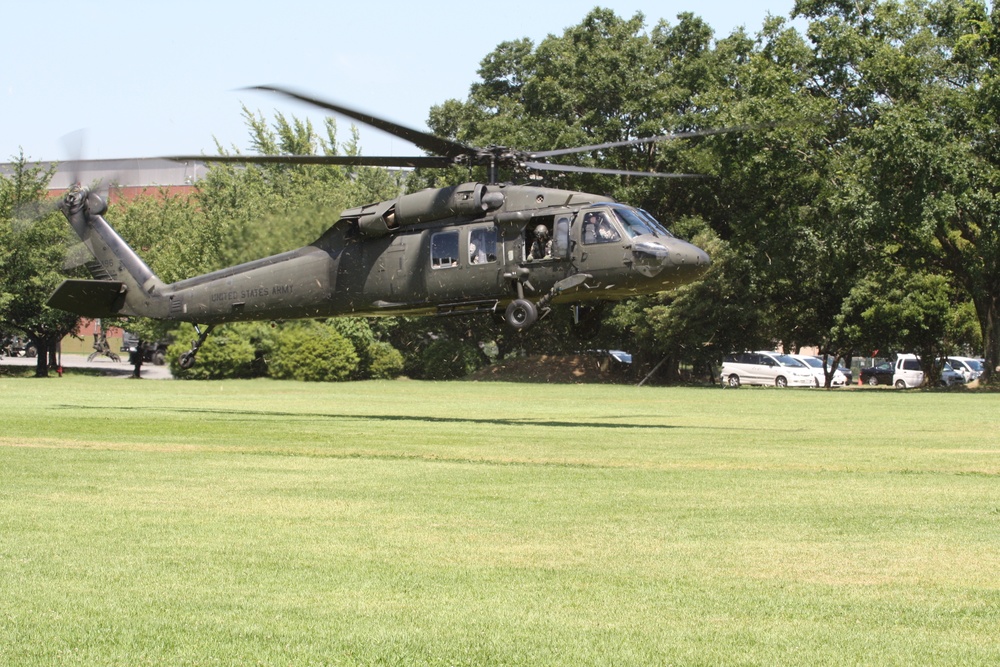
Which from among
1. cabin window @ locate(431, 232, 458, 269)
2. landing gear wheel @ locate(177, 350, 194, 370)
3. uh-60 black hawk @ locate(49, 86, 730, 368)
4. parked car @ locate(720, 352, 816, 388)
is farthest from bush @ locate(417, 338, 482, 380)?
cabin window @ locate(431, 232, 458, 269)

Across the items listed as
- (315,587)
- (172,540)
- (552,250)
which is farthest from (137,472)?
(552,250)

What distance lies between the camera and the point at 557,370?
2415 inches

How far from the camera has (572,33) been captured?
63500mm

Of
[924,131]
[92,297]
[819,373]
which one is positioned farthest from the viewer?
[819,373]

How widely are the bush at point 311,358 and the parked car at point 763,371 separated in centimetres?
1968

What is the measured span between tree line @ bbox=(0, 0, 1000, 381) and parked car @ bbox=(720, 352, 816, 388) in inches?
101

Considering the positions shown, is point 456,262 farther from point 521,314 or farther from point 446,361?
point 446,361

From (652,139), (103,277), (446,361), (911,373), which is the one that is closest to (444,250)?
(652,139)

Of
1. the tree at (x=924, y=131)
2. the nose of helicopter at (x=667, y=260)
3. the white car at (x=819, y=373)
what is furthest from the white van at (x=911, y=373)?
the nose of helicopter at (x=667, y=260)

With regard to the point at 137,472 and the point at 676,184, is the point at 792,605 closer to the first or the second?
the point at 137,472

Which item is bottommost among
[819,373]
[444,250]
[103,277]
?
[819,373]

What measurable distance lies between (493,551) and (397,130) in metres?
13.8

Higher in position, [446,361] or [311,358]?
[311,358]

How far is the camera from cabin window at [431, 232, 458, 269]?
25000 millimetres
